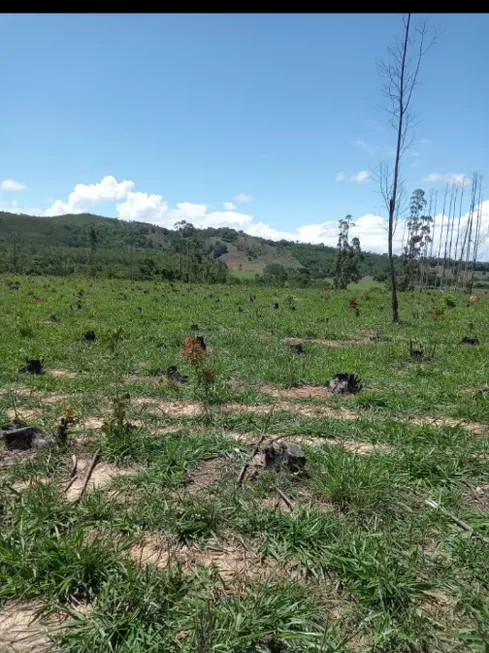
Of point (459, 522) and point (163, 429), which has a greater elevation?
point (459, 522)

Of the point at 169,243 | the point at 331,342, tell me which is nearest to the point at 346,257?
the point at 331,342

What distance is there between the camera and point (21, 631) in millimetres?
2021

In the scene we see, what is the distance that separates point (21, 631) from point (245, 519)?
1369 millimetres

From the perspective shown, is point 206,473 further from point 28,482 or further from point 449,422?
point 449,422

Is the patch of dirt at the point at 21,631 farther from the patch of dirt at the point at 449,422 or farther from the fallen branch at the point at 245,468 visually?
the patch of dirt at the point at 449,422

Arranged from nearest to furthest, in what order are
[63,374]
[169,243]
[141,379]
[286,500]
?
1. [286,500]
2. [141,379]
3. [63,374]
4. [169,243]

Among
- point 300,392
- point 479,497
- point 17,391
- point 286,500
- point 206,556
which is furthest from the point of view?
point 300,392

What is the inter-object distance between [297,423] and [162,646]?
9.74 feet

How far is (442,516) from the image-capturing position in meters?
2.95

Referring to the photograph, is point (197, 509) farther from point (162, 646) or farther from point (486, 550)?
point (486, 550)

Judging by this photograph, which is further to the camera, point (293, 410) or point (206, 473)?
point (293, 410)

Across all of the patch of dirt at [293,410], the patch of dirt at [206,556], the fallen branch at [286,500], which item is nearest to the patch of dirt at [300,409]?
the patch of dirt at [293,410]

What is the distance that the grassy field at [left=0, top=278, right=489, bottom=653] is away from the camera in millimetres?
2045

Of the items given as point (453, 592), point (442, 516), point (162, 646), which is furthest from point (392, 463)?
point (162, 646)
